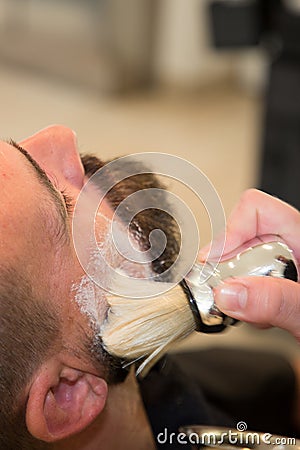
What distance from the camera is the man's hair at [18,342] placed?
25.4 inches

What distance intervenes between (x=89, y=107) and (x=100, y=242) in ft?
7.70

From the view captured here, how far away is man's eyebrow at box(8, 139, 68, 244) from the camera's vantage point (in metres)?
0.69

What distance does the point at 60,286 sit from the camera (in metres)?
0.68

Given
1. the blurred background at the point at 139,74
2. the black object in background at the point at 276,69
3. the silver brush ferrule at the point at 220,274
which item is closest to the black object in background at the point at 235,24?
the black object in background at the point at 276,69

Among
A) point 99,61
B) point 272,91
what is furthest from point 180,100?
point 272,91

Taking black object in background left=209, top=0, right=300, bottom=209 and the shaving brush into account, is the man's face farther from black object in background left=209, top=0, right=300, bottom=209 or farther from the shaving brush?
black object in background left=209, top=0, right=300, bottom=209

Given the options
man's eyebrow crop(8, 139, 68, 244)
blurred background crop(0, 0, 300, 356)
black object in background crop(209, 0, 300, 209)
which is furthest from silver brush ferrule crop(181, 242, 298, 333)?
blurred background crop(0, 0, 300, 356)

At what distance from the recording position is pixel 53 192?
0.70 metres

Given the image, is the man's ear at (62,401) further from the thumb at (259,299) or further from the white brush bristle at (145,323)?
the thumb at (259,299)

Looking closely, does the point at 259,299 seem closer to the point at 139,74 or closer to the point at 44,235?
the point at 44,235

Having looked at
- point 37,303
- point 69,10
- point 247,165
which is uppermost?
point 37,303

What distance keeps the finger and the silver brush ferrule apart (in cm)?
5

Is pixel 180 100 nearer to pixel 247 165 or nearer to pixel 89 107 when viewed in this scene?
pixel 89 107

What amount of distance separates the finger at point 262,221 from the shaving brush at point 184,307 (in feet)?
0.14
